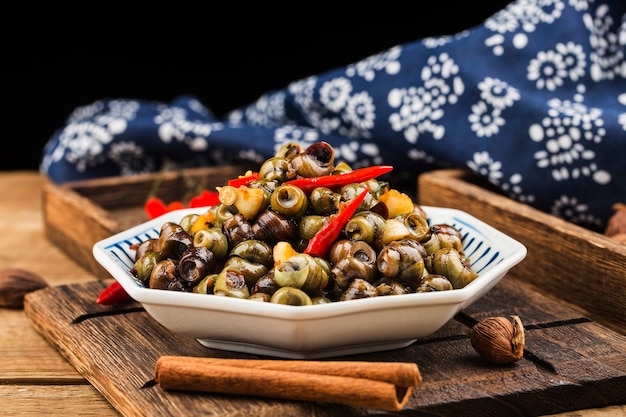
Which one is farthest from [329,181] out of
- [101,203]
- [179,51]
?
[179,51]

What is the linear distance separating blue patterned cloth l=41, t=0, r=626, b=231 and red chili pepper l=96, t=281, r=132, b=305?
828mm

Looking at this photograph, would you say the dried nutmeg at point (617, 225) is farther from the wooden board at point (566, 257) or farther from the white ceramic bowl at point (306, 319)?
the white ceramic bowl at point (306, 319)

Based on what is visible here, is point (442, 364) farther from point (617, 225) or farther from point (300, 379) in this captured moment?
point (617, 225)

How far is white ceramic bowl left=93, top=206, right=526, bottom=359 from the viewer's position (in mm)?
1060

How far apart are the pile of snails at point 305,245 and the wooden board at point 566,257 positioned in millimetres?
300

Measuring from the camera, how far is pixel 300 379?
1044 mm

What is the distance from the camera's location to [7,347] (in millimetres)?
1379

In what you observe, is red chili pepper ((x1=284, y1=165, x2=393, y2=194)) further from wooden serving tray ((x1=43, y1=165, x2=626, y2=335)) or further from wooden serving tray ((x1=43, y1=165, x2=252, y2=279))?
wooden serving tray ((x1=43, y1=165, x2=252, y2=279))

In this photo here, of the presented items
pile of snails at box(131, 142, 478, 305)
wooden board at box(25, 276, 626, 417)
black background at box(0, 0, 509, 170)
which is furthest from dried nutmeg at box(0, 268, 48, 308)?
black background at box(0, 0, 509, 170)

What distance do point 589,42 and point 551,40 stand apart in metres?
0.09

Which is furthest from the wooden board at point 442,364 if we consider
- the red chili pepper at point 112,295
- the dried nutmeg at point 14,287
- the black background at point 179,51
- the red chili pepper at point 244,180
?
the black background at point 179,51

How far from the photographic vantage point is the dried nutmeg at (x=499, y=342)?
44.9 inches

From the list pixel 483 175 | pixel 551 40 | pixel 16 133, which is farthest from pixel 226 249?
pixel 16 133

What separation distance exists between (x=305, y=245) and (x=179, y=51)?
2.27 m
